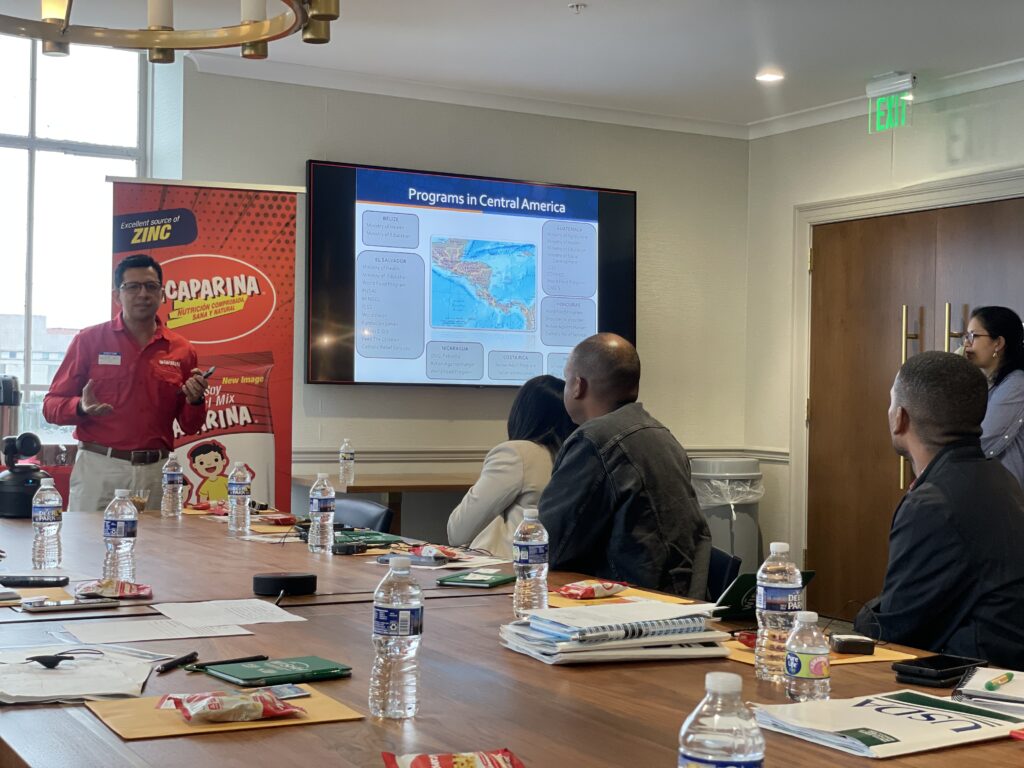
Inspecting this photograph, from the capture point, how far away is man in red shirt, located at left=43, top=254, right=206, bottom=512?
4973 mm

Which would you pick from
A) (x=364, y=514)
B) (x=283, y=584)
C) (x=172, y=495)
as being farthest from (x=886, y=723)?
(x=172, y=495)

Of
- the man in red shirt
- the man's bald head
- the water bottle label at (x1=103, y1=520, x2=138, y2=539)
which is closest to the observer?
the water bottle label at (x1=103, y1=520, x2=138, y2=539)

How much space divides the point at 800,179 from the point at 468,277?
206 centimetres

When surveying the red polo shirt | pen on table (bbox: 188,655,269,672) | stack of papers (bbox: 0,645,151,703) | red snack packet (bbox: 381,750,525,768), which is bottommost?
pen on table (bbox: 188,655,269,672)

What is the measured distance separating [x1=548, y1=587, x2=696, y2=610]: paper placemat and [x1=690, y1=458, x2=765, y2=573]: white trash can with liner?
4379mm

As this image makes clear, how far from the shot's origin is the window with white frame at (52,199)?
6324mm

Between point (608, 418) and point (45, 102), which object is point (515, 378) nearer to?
point (45, 102)

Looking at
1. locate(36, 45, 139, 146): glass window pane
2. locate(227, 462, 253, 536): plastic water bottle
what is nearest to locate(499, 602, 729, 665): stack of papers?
locate(227, 462, 253, 536): plastic water bottle

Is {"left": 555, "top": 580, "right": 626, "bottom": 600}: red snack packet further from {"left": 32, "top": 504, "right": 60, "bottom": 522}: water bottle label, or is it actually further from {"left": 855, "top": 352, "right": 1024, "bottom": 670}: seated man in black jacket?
{"left": 32, "top": 504, "right": 60, "bottom": 522}: water bottle label

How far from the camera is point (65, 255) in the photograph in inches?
253

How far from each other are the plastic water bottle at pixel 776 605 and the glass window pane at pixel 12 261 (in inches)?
209

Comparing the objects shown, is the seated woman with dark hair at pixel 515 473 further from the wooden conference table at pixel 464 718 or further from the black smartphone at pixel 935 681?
the black smartphone at pixel 935 681

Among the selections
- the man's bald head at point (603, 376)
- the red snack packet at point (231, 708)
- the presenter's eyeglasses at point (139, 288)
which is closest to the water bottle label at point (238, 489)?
the man's bald head at point (603, 376)

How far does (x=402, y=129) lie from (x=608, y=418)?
3.80 metres
